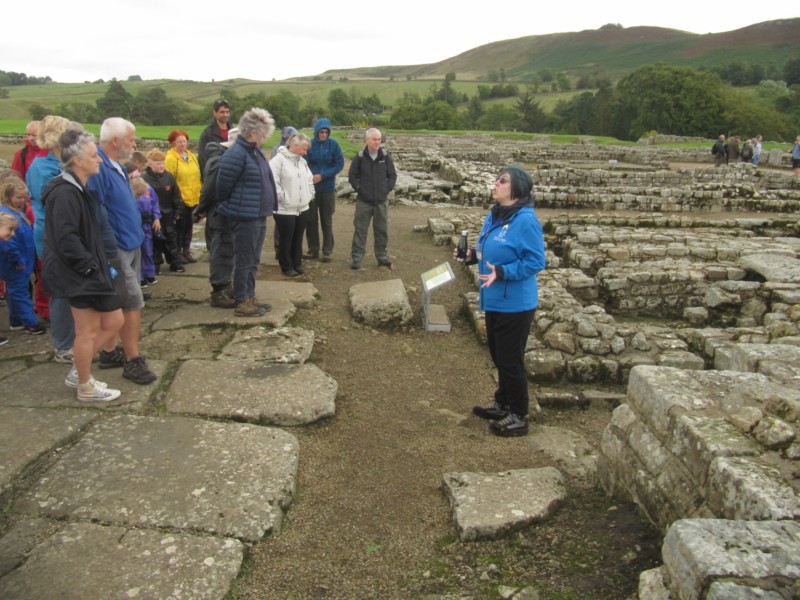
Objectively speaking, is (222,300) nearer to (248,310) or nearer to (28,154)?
(248,310)

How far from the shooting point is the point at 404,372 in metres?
5.66

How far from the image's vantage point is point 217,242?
6262mm

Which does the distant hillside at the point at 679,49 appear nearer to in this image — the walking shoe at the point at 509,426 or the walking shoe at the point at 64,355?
the walking shoe at the point at 509,426

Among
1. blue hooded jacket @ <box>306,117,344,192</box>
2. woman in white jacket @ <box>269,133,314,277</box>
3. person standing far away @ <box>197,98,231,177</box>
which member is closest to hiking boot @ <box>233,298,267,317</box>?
woman in white jacket @ <box>269,133,314,277</box>

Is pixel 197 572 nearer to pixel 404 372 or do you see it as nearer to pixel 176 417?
pixel 176 417

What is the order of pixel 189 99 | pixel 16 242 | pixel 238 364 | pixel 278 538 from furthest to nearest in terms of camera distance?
pixel 189 99
pixel 16 242
pixel 238 364
pixel 278 538

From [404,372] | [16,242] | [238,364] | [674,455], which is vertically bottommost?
[404,372]

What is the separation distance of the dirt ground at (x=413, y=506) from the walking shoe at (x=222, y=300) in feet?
2.44

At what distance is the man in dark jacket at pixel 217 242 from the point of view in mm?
6188

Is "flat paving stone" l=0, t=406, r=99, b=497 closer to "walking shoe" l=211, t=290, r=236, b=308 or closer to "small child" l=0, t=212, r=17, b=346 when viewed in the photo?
"small child" l=0, t=212, r=17, b=346

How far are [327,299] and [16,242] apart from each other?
3.39 m

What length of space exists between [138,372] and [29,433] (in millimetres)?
940

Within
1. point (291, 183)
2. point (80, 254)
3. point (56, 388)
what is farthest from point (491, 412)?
point (291, 183)

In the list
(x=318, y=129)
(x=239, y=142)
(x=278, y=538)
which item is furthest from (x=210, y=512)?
(x=318, y=129)
